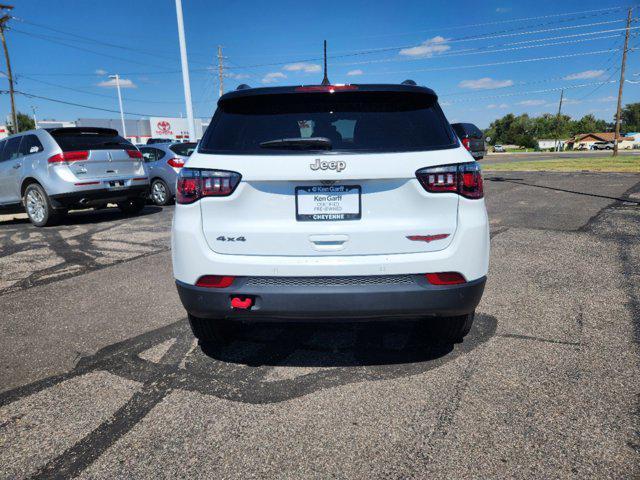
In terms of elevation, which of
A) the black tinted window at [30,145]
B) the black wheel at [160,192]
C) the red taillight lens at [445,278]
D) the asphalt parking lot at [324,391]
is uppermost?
the black tinted window at [30,145]

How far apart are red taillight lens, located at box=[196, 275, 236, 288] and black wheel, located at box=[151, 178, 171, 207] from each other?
366 inches

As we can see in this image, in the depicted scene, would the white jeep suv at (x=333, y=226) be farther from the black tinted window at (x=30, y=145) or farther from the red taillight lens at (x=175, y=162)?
the red taillight lens at (x=175, y=162)

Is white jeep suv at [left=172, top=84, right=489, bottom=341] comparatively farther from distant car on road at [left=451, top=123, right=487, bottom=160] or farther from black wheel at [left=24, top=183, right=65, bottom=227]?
black wheel at [left=24, top=183, right=65, bottom=227]

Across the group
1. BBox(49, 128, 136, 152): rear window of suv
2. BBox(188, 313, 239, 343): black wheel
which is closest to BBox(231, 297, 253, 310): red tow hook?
BBox(188, 313, 239, 343): black wheel

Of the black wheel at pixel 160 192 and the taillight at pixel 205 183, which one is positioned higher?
the taillight at pixel 205 183

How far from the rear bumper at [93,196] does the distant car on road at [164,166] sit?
1.79 metres

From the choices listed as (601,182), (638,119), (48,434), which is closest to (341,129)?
(48,434)

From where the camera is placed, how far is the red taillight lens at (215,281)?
250cm

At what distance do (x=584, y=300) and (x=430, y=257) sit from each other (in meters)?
2.46

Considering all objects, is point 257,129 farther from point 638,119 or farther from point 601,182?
point 638,119

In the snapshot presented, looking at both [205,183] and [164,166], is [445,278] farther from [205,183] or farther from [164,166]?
[164,166]

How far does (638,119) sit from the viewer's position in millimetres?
156750

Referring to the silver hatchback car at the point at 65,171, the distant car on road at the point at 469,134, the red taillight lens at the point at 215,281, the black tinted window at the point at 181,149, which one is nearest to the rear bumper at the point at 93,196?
the silver hatchback car at the point at 65,171

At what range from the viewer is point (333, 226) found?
2422mm
